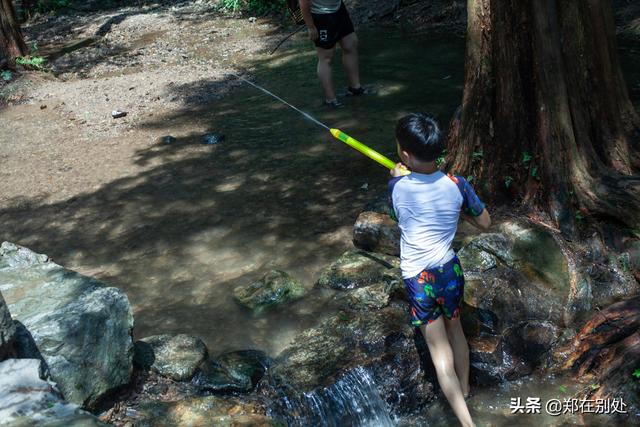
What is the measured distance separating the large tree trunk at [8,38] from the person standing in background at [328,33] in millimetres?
5316

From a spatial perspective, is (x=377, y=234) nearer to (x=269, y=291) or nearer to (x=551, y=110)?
(x=269, y=291)

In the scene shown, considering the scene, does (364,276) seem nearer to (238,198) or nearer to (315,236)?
(315,236)

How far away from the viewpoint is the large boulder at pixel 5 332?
3293 mm

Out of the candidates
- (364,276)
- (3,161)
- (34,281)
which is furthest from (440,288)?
(3,161)

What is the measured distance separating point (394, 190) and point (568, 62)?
6.70ft

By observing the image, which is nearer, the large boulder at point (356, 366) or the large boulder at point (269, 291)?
the large boulder at point (356, 366)

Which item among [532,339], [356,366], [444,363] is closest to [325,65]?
[532,339]

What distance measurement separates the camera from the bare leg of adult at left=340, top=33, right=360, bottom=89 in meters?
7.96

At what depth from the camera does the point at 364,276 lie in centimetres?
495

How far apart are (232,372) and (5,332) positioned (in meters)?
1.27

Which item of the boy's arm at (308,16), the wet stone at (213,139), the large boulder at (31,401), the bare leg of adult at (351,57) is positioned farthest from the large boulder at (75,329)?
the bare leg of adult at (351,57)

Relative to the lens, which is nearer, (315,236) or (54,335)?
(54,335)

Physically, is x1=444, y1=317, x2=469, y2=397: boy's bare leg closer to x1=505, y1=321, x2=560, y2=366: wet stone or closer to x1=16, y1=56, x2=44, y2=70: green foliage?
x1=505, y1=321, x2=560, y2=366: wet stone

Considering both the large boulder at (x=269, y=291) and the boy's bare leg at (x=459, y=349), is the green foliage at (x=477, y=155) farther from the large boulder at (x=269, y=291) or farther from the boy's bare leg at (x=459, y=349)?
the boy's bare leg at (x=459, y=349)
